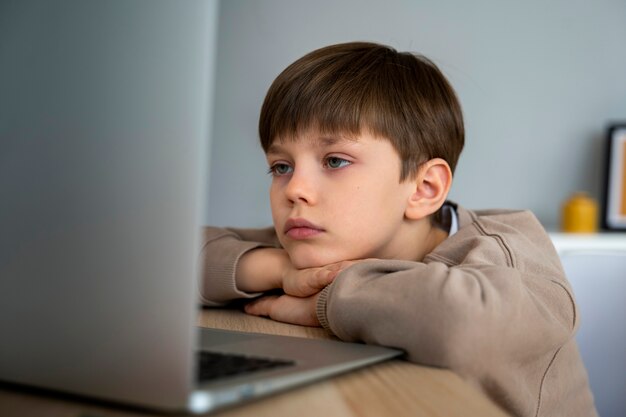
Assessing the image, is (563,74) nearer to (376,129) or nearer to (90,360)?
(376,129)

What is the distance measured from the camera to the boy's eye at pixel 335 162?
108 centimetres

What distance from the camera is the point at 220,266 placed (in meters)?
1.11

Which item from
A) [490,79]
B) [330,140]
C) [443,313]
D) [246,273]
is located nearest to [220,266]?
[246,273]

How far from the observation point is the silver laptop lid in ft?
1.29

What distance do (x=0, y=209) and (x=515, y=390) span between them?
21.2 inches

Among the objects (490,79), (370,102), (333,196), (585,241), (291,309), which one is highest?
(490,79)

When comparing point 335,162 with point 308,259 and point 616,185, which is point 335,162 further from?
point 616,185

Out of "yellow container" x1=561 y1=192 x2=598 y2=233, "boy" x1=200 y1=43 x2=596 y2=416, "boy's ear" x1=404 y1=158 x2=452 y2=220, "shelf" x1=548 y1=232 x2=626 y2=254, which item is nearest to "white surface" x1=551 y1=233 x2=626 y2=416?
"boy" x1=200 y1=43 x2=596 y2=416

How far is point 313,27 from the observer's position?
A: 119 inches

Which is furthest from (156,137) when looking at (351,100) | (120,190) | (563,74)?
(563,74)

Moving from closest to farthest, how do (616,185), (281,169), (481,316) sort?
(481,316)
(281,169)
(616,185)

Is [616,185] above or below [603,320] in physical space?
above

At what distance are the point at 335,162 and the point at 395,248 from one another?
209mm

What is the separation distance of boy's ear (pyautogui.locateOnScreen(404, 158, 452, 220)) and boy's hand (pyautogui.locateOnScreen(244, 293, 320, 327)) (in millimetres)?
311
